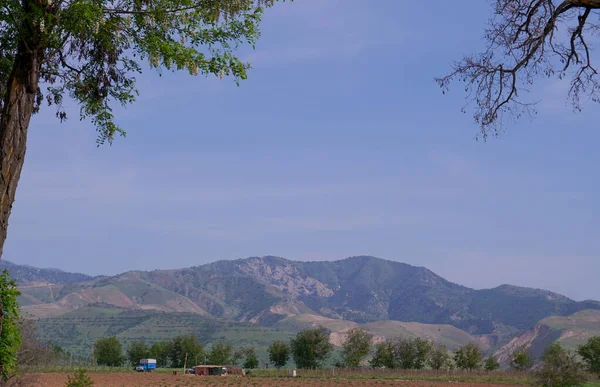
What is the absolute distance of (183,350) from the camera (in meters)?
120

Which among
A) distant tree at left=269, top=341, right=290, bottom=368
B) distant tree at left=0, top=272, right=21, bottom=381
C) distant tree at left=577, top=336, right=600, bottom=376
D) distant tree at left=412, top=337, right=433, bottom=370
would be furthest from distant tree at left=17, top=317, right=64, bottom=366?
distant tree at left=577, top=336, right=600, bottom=376

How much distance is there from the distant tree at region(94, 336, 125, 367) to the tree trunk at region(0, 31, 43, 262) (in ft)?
379

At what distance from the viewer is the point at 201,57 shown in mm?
11992

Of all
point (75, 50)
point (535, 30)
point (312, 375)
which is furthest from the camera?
point (312, 375)

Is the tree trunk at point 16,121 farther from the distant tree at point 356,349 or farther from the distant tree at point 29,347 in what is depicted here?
the distant tree at point 356,349

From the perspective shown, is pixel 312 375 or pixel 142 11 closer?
pixel 142 11

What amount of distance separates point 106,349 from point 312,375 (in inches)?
1998

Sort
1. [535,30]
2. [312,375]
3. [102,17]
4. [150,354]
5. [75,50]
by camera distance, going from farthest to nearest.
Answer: [150,354] → [312,375] → [75,50] → [102,17] → [535,30]

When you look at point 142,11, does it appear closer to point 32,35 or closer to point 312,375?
point 32,35

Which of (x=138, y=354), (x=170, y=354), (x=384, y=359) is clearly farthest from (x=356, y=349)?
(x=138, y=354)

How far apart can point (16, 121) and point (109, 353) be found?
116 meters

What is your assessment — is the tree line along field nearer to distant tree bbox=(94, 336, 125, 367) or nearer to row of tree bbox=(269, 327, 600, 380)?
row of tree bbox=(269, 327, 600, 380)

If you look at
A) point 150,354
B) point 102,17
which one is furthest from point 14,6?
point 150,354

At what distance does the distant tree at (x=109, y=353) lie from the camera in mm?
117938
